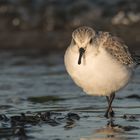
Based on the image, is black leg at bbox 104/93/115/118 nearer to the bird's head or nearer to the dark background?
the bird's head

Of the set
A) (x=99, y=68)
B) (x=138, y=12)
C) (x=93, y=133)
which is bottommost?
(x=93, y=133)

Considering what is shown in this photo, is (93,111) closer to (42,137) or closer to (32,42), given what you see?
(42,137)

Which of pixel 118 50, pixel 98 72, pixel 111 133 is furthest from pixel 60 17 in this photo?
pixel 111 133

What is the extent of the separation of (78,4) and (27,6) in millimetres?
1266

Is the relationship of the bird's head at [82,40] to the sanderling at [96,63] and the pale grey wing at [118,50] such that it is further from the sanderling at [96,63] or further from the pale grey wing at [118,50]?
the pale grey wing at [118,50]

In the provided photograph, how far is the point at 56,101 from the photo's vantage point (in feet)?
31.3

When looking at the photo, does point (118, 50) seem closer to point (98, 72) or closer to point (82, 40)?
point (98, 72)

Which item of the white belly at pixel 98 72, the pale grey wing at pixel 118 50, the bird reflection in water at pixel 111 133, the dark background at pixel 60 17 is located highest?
the dark background at pixel 60 17

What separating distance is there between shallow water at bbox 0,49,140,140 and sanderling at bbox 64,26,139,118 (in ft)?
1.24

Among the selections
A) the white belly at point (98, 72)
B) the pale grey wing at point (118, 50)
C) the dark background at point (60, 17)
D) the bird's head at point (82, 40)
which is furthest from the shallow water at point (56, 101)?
the dark background at point (60, 17)

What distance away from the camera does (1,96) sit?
1000cm

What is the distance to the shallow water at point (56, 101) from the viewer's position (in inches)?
286

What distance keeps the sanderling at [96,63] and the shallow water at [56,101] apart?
1.24 ft

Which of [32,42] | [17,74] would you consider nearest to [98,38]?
[17,74]
